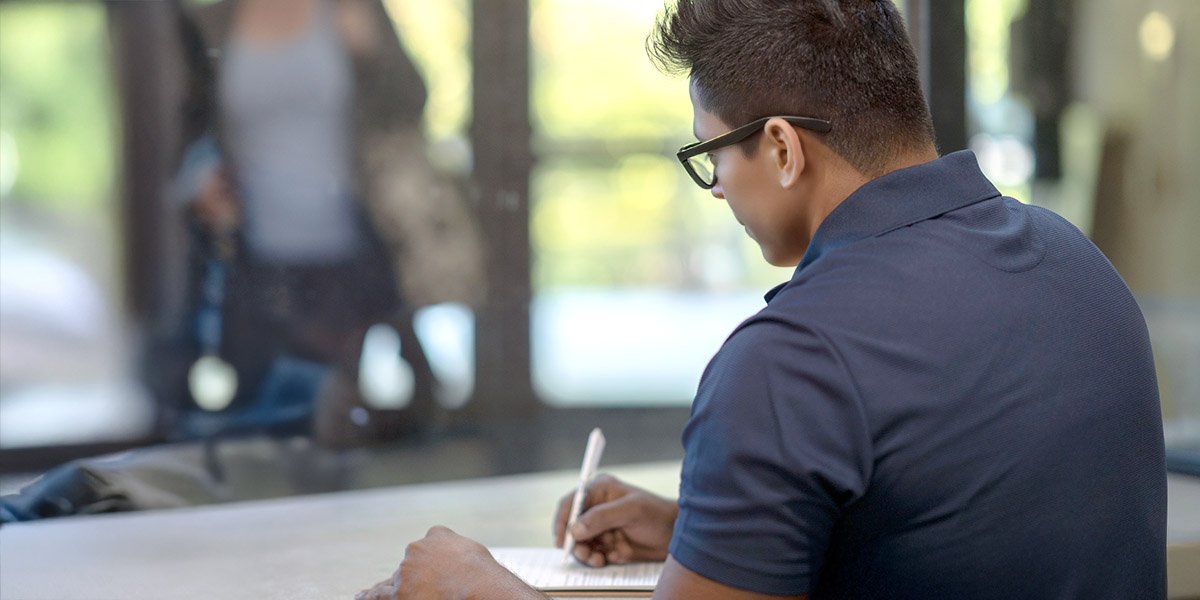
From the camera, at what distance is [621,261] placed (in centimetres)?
205

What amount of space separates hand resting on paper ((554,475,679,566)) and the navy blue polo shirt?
16.8 inches

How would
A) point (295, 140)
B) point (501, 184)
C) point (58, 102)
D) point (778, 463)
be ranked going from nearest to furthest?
point (778, 463) → point (58, 102) → point (295, 140) → point (501, 184)

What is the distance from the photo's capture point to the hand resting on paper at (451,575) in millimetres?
947

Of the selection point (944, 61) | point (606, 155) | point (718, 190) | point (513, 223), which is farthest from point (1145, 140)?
point (718, 190)

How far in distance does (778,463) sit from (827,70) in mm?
361

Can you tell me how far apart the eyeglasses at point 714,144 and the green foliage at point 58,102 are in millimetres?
1067

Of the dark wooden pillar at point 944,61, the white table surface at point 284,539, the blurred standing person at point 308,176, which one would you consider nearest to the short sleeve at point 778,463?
the white table surface at point 284,539

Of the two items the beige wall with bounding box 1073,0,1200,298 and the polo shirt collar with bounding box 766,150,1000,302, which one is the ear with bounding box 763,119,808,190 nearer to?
the polo shirt collar with bounding box 766,150,1000,302

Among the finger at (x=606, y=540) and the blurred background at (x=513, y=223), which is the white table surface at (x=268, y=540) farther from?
the finger at (x=606, y=540)

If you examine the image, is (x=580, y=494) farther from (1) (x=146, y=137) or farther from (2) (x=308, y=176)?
(1) (x=146, y=137)

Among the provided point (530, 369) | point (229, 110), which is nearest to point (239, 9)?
point (229, 110)

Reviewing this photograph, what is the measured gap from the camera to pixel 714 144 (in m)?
0.99

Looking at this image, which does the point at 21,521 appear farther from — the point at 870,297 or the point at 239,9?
the point at 870,297

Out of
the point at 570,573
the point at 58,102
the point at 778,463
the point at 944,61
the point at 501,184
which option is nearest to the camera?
the point at 778,463
